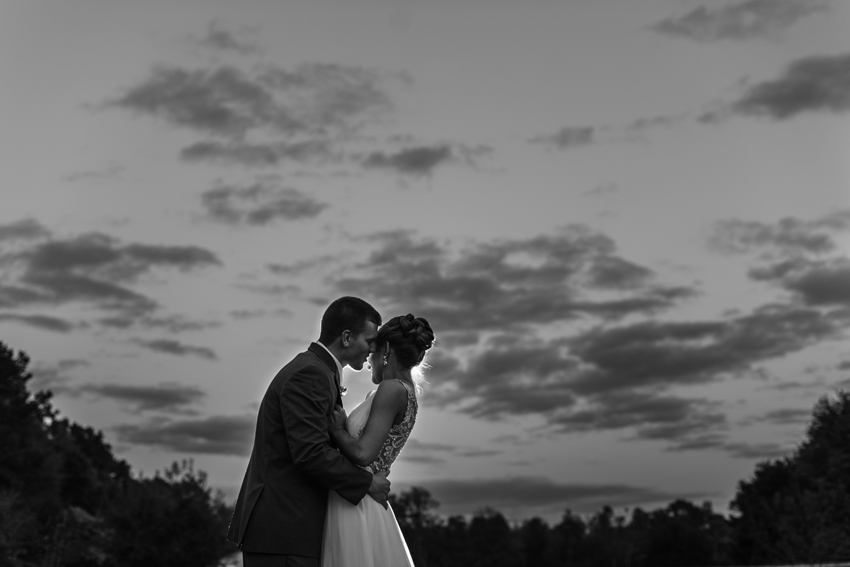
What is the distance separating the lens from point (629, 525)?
134250 millimetres

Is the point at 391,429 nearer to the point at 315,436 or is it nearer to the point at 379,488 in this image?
the point at 379,488

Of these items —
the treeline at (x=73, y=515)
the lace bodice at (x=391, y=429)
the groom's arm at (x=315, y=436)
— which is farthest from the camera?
the treeline at (x=73, y=515)

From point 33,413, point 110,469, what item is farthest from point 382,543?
point 110,469

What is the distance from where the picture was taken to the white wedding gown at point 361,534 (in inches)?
280

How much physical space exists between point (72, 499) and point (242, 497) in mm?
77961

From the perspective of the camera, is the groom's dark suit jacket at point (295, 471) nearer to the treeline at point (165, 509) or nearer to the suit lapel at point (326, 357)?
the suit lapel at point (326, 357)

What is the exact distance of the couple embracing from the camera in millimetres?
6895

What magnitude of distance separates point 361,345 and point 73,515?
59433 millimetres

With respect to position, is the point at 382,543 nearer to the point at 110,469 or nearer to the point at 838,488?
the point at 838,488

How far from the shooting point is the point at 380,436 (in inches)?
286

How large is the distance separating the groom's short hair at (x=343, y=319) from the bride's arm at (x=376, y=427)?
52 cm

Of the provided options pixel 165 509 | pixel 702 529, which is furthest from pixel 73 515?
pixel 702 529

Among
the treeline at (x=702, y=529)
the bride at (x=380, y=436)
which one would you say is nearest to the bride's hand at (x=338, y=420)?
the bride at (x=380, y=436)

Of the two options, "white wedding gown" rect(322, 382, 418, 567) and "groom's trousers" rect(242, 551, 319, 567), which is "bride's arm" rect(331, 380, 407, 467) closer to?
"white wedding gown" rect(322, 382, 418, 567)
